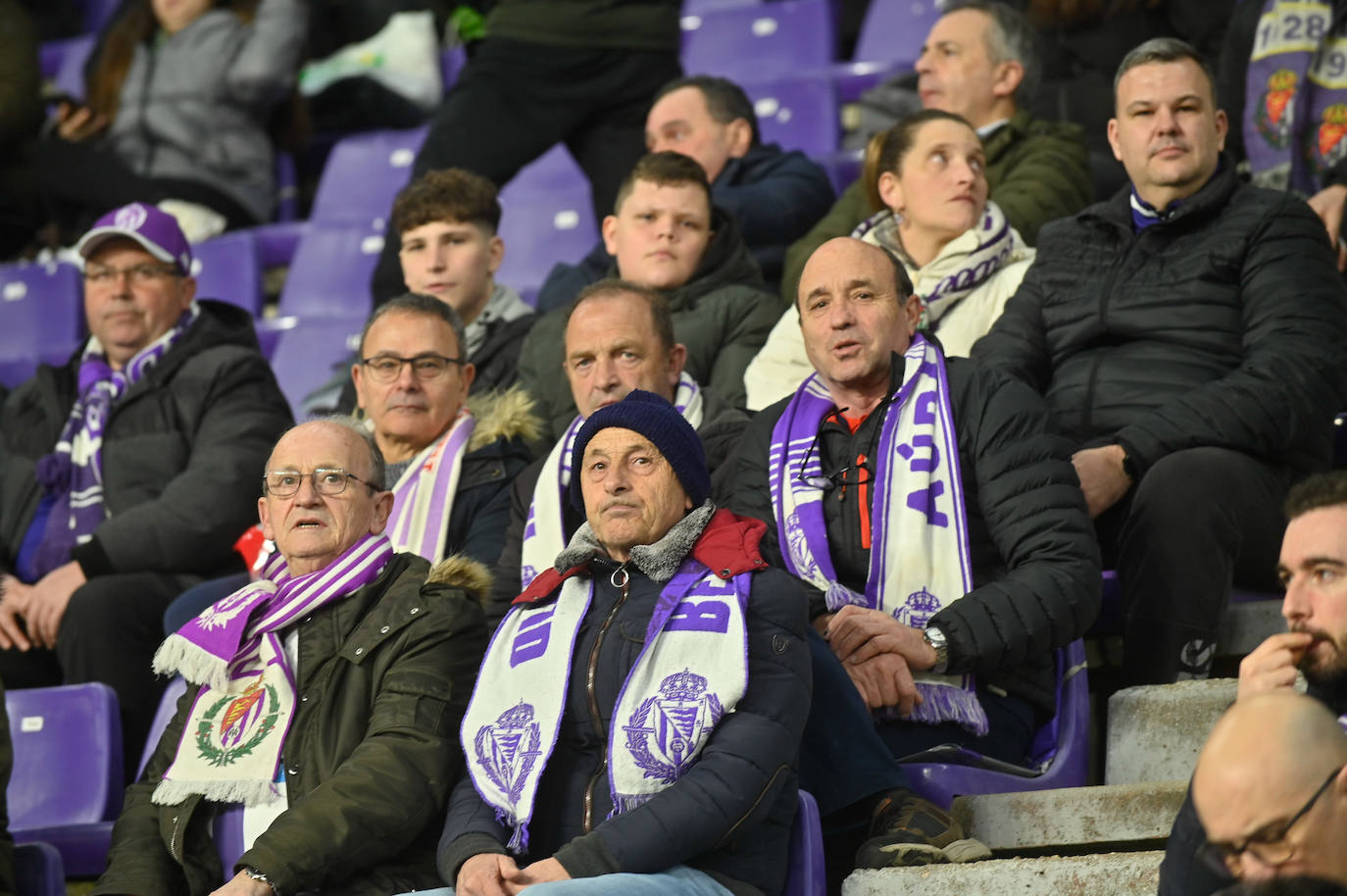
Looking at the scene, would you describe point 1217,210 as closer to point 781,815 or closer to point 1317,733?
point 781,815

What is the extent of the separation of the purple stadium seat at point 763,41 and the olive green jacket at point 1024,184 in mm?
1770

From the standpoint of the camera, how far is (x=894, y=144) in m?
4.36

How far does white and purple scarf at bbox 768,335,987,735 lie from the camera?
3236mm

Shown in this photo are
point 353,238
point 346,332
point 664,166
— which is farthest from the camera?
point 353,238

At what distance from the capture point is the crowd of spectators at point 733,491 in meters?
2.72

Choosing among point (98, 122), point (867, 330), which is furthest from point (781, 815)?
point (98, 122)

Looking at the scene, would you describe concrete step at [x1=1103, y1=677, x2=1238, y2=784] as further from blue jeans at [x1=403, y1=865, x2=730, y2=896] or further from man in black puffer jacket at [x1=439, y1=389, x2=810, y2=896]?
blue jeans at [x1=403, y1=865, x2=730, y2=896]

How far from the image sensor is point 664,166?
4.45m

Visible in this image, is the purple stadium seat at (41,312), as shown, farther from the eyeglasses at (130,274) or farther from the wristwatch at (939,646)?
the wristwatch at (939,646)

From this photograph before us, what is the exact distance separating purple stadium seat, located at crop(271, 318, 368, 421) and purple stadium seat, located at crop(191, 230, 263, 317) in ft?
1.53

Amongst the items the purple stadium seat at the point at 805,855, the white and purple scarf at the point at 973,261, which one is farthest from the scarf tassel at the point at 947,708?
the white and purple scarf at the point at 973,261

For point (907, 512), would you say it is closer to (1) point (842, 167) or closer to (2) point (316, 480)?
(2) point (316, 480)

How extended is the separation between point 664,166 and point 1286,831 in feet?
8.99

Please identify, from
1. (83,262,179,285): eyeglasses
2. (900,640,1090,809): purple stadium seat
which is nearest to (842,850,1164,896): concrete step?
(900,640,1090,809): purple stadium seat
